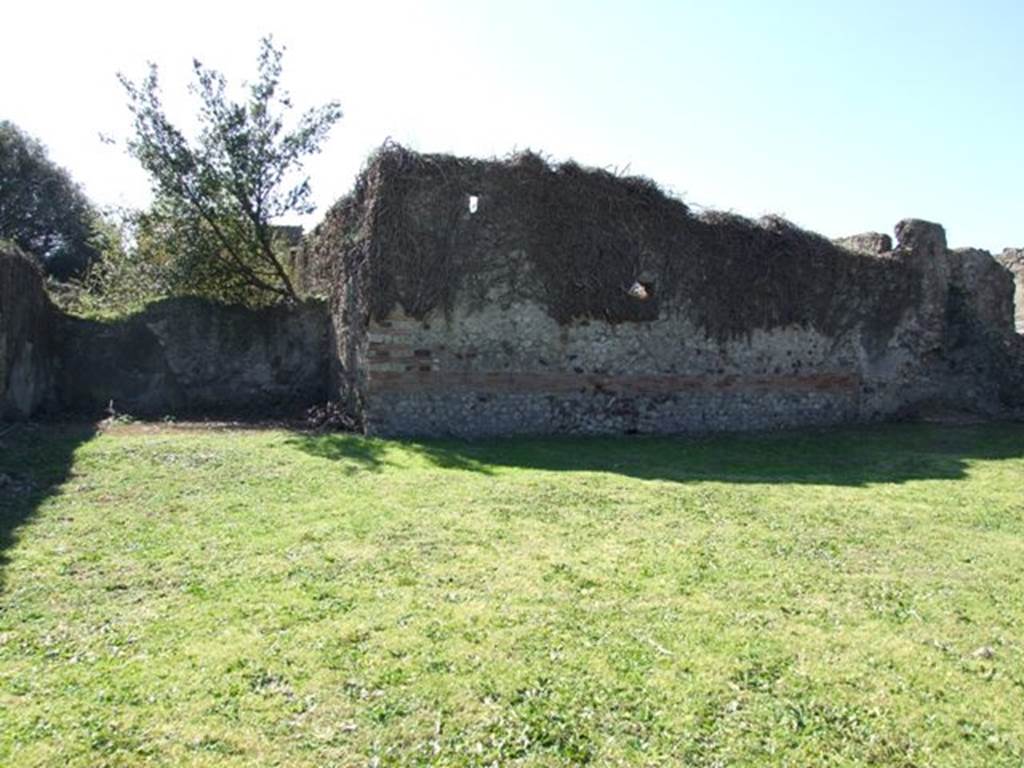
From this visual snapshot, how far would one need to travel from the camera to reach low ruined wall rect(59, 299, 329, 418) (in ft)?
45.3

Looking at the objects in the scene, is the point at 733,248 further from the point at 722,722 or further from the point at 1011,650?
the point at 722,722

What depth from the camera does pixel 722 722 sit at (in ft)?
13.0

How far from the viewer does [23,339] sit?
40.4 feet

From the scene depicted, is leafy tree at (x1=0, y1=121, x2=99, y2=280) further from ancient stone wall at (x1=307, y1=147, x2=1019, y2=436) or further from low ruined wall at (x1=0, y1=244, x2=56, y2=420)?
ancient stone wall at (x1=307, y1=147, x2=1019, y2=436)

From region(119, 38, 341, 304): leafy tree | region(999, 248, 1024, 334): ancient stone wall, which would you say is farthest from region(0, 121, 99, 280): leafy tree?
region(999, 248, 1024, 334): ancient stone wall

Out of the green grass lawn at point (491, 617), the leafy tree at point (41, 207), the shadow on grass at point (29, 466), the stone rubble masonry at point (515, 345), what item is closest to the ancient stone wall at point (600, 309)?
the stone rubble masonry at point (515, 345)

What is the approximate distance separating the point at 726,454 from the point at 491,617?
292 inches

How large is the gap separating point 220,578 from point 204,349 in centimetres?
944

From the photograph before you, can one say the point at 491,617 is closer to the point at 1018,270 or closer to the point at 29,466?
the point at 29,466

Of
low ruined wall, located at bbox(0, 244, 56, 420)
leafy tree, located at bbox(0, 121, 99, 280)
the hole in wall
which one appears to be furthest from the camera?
leafy tree, located at bbox(0, 121, 99, 280)

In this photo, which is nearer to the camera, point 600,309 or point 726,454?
point 726,454

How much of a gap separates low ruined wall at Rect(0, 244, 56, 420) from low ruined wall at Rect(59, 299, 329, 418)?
424 mm

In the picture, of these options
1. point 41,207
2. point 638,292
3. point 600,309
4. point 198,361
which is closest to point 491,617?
point 600,309

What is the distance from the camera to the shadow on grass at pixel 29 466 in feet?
23.7
